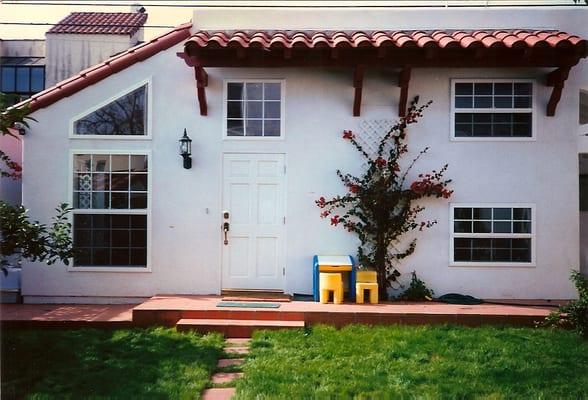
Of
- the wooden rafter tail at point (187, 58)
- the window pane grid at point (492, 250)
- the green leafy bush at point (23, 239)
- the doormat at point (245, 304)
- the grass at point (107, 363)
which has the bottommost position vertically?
the grass at point (107, 363)

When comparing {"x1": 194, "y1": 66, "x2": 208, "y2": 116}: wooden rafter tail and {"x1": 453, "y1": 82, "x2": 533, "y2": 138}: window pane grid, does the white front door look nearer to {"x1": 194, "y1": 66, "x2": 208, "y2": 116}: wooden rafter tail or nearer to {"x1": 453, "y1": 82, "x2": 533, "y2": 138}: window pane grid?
{"x1": 194, "y1": 66, "x2": 208, "y2": 116}: wooden rafter tail

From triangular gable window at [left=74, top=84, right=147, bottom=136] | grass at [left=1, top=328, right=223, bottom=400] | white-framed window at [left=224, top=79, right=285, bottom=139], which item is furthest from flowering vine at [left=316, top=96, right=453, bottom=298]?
triangular gable window at [left=74, top=84, right=147, bottom=136]

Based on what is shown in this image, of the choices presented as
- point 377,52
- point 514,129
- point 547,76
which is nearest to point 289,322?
point 377,52

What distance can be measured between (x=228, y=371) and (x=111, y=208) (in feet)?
13.7

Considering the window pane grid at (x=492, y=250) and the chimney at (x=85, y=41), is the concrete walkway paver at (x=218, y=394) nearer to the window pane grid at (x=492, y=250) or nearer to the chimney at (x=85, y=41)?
the window pane grid at (x=492, y=250)

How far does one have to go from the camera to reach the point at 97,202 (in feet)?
28.0

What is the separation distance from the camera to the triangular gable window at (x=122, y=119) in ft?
28.0

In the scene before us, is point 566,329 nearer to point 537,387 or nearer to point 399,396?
point 537,387

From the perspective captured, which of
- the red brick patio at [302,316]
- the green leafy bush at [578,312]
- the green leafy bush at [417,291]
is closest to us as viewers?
the green leafy bush at [578,312]

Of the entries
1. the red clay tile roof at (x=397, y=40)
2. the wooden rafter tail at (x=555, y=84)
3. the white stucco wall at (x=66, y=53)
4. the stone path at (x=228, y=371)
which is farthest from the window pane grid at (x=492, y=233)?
the white stucco wall at (x=66, y=53)

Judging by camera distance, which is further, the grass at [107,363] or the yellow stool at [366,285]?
the yellow stool at [366,285]

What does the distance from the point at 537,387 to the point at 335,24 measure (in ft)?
20.6

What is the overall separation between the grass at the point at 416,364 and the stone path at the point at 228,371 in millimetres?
123

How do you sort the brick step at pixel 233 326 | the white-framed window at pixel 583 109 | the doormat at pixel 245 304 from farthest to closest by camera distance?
the white-framed window at pixel 583 109, the doormat at pixel 245 304, the brick step at pixel 233 326
